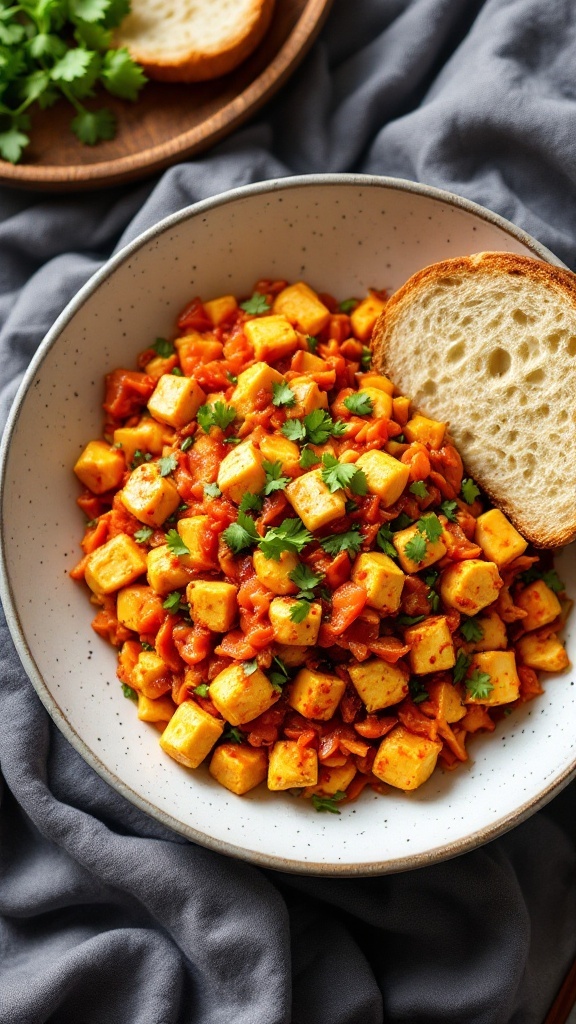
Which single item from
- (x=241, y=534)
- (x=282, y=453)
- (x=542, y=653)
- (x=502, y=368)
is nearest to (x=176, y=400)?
(x=282, y=453)

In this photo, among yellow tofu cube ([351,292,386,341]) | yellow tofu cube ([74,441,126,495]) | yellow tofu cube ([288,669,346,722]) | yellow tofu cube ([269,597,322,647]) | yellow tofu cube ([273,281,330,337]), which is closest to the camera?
yellow tofu cube ([269,597,322,647])

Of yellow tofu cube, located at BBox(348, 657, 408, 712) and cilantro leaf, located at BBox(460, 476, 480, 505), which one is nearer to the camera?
yellow tofu cube, located at BBox(348, 657, 408, 712)

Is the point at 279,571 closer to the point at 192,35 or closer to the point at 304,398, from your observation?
the point at 304,398

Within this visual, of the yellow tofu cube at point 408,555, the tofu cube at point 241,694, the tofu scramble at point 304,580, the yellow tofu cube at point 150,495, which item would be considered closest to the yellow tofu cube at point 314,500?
the tofu scramble at point 304,580

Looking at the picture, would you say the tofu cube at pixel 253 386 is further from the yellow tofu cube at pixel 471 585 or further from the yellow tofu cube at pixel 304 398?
the yellow tofu cube at pixel 471 585

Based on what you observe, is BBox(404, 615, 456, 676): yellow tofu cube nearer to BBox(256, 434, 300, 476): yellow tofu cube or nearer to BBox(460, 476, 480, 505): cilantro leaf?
BBox(460, 476, 480, 505): cilantro leaf

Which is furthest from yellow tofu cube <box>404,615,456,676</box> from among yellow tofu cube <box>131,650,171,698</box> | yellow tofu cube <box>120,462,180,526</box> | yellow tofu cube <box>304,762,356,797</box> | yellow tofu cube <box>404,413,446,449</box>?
yellow tofu cube <box>120,462,180,526</box>

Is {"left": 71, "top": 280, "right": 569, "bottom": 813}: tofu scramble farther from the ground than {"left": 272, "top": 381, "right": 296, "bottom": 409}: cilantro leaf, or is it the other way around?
{"left": 272, "top": 381, "right": 296, "bottom": 409}: cilantro leaf
